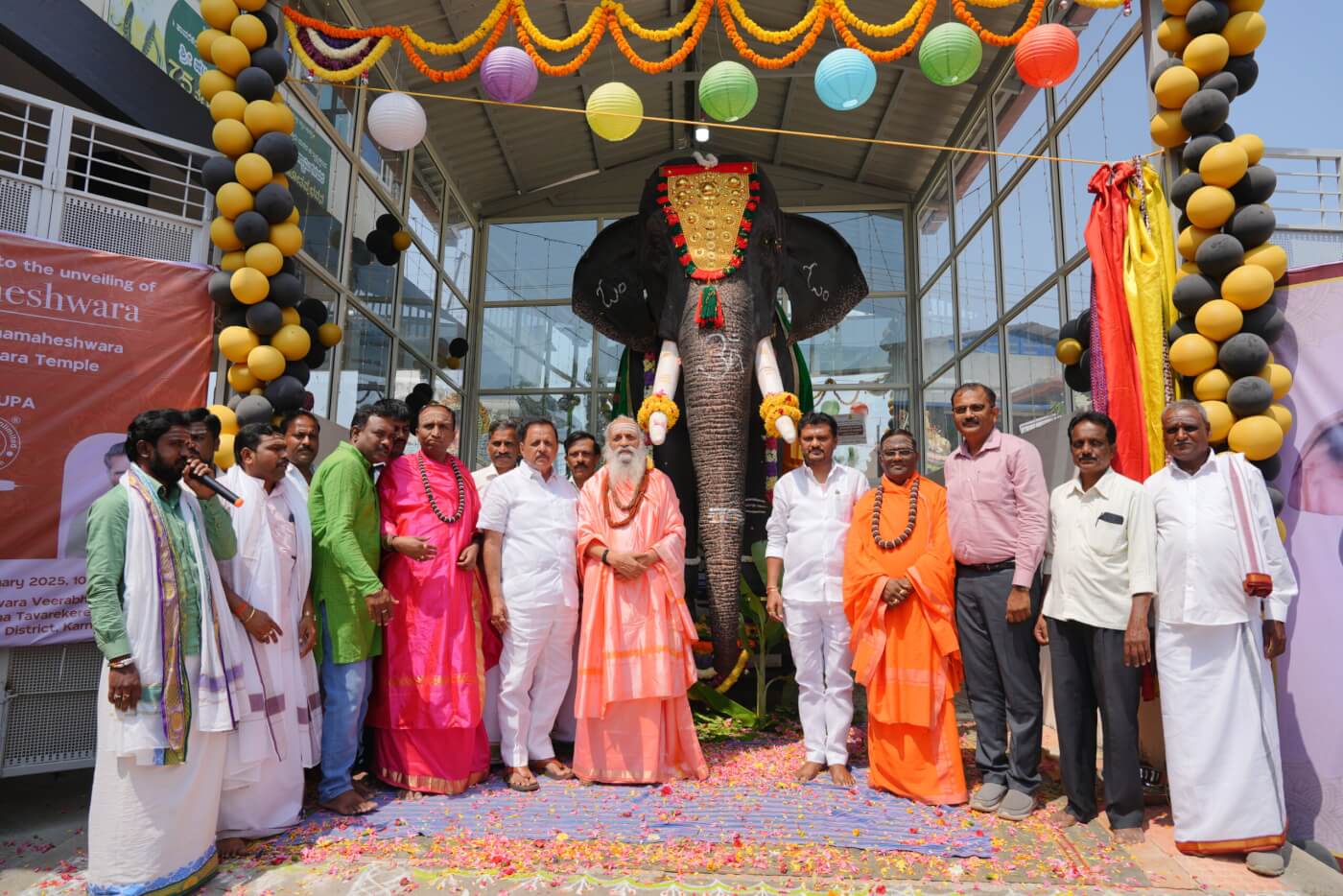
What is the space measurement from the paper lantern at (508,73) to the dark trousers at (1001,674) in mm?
3558

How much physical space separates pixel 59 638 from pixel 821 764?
2.97 meters

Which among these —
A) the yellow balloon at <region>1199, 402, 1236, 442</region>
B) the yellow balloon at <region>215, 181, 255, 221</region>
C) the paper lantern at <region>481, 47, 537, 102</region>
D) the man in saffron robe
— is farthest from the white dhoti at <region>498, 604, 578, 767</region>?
the paper lantern at <region>481, 47, 537, 102</region>

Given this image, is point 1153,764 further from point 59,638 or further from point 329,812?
point 59,638

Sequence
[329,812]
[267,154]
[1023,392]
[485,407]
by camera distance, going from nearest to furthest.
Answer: [329,812] → [267,154] → [1023,392] → [485,407]

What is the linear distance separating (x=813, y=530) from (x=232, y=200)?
3.00 m

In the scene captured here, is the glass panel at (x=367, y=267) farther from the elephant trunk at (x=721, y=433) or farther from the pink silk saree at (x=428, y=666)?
the pink silk saree at (x=428, y=666)

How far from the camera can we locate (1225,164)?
11.0 feet

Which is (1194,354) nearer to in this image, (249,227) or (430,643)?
(430,643)

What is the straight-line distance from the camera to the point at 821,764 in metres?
3.46

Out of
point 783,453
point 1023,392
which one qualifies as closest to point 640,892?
point 783,453

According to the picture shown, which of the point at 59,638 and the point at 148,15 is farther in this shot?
the point at 148,15

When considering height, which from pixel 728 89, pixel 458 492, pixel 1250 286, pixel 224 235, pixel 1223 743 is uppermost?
pixel 728 89

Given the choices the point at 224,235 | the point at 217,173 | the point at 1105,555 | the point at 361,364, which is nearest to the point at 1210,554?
the point at 1105,555

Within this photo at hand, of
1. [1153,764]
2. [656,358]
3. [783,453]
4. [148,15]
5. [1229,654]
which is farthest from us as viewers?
[148,15]
